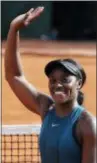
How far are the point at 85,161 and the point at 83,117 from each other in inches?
6.6

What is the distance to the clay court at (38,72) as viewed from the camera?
26.5 feet

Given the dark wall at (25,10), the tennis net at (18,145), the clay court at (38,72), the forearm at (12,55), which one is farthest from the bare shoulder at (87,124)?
the dark wall at (25,10)

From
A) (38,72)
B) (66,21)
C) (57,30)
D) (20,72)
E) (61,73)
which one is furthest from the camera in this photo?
(57,30)

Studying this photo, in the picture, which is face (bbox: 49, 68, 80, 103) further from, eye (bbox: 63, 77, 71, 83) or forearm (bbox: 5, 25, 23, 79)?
forearm (bbox: 5, 25, 23, 79)

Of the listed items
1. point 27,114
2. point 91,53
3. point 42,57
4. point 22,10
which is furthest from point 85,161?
point 22,10

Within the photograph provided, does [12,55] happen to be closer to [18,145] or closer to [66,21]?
[18,145]

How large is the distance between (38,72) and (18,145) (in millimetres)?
7019

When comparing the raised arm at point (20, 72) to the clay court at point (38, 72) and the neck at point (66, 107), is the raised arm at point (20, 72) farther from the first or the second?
the clay court at point (38, 72)

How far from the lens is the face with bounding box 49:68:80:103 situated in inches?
99.7

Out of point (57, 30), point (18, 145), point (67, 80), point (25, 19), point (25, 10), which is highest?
point (25, 10)

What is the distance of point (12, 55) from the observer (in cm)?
284

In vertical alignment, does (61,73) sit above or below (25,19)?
below

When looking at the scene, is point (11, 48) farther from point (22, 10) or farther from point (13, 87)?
point (22, 10)

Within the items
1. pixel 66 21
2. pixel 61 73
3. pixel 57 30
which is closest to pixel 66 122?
pixel 61 73
